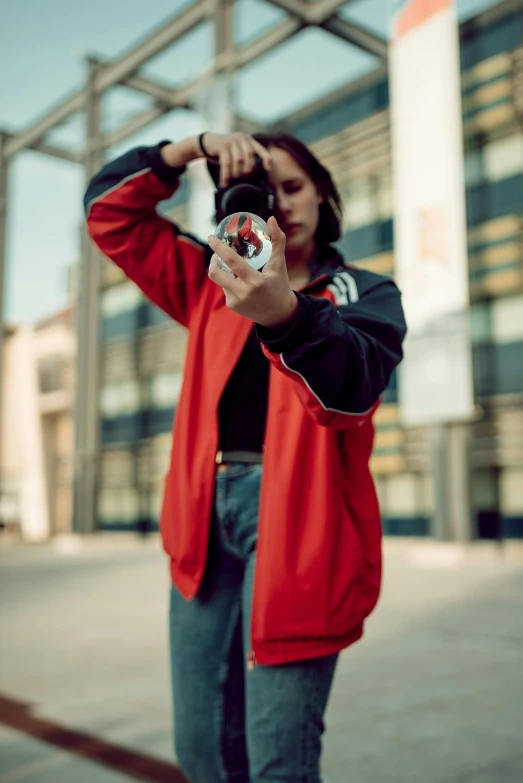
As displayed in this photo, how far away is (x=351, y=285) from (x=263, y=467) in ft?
1.31

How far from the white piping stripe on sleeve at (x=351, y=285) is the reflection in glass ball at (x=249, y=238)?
16.8 inches

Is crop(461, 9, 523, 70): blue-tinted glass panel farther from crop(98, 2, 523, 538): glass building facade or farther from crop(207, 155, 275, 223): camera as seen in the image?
crop(207, 155, 275, 223): camera

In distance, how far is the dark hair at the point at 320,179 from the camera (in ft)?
5.74

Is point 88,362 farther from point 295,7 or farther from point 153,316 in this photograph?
point 295,7

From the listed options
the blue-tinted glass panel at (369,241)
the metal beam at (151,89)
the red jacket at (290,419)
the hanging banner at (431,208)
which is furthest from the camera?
the blue-tinted glass panel at (369,241)

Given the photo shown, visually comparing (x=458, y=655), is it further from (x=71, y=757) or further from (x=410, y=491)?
(x=410, y=491)

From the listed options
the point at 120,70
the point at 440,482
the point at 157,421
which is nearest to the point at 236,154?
the point at 440,482

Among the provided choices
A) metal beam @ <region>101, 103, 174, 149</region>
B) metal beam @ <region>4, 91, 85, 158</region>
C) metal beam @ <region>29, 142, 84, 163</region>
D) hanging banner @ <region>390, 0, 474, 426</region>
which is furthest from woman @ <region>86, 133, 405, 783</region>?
metal beam @ <region>29, 142, 84, 163</region>

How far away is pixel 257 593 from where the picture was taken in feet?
4.86

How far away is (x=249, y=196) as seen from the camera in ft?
4.98

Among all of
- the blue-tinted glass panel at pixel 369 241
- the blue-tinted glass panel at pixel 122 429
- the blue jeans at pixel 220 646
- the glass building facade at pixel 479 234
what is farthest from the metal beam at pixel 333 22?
the blue-tinted glass panel at pixel 122 429

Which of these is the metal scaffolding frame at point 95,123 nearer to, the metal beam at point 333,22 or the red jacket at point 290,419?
the metal beam at point 333,22

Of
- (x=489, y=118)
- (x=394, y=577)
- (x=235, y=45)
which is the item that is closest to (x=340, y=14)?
(x=235, y=45)

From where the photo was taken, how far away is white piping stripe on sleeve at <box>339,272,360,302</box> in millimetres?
1495
